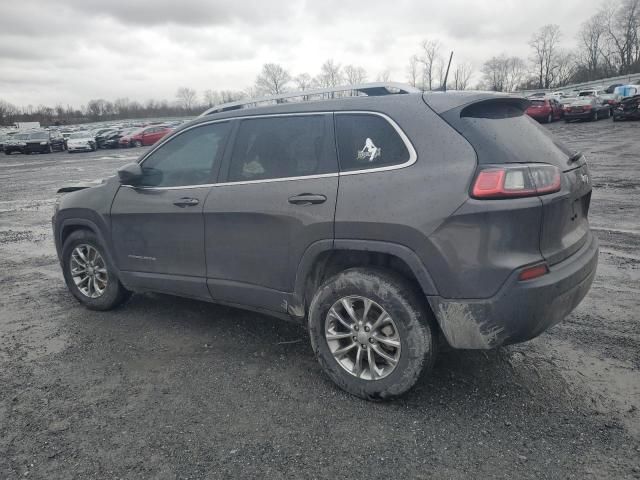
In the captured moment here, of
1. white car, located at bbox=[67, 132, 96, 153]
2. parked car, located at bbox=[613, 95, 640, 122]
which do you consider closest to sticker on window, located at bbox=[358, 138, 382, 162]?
parked car, located at bbox=[613, 95, 640, 122]

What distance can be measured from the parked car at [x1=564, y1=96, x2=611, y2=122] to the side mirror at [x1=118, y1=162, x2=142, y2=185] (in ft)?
108

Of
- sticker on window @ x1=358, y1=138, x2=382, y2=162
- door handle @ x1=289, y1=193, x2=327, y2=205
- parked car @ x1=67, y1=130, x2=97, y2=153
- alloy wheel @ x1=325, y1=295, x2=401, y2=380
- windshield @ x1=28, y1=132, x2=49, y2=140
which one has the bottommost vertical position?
alloy wheel @ x1=325, y1=295, x2=401, y2=380

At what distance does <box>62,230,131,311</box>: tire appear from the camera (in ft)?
15.4

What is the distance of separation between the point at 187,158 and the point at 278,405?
6.71ft

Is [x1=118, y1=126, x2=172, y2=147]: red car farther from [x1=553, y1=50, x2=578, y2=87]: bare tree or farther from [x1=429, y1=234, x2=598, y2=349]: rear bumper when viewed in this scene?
[x1=553, y1=50, x2=578, y2=87]: bare tree

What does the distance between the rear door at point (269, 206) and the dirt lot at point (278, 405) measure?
603mm

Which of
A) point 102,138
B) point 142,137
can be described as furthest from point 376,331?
point 102,138

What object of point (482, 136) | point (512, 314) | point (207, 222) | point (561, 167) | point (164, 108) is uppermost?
point (164, 108)

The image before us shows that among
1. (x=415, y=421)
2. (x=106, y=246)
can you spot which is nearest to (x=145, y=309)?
(x=106, y=246)

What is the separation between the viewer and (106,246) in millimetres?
4551

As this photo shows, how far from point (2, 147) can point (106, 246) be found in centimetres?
4136

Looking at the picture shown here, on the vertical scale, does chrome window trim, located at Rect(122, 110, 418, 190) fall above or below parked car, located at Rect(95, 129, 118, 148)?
below

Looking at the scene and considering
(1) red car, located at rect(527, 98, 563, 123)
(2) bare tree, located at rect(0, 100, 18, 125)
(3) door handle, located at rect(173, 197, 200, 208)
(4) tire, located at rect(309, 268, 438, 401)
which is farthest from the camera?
(2) bare tree, located at rect(0, 100, 18, 125)

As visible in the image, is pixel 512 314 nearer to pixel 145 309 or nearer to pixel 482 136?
pixel 482 136
